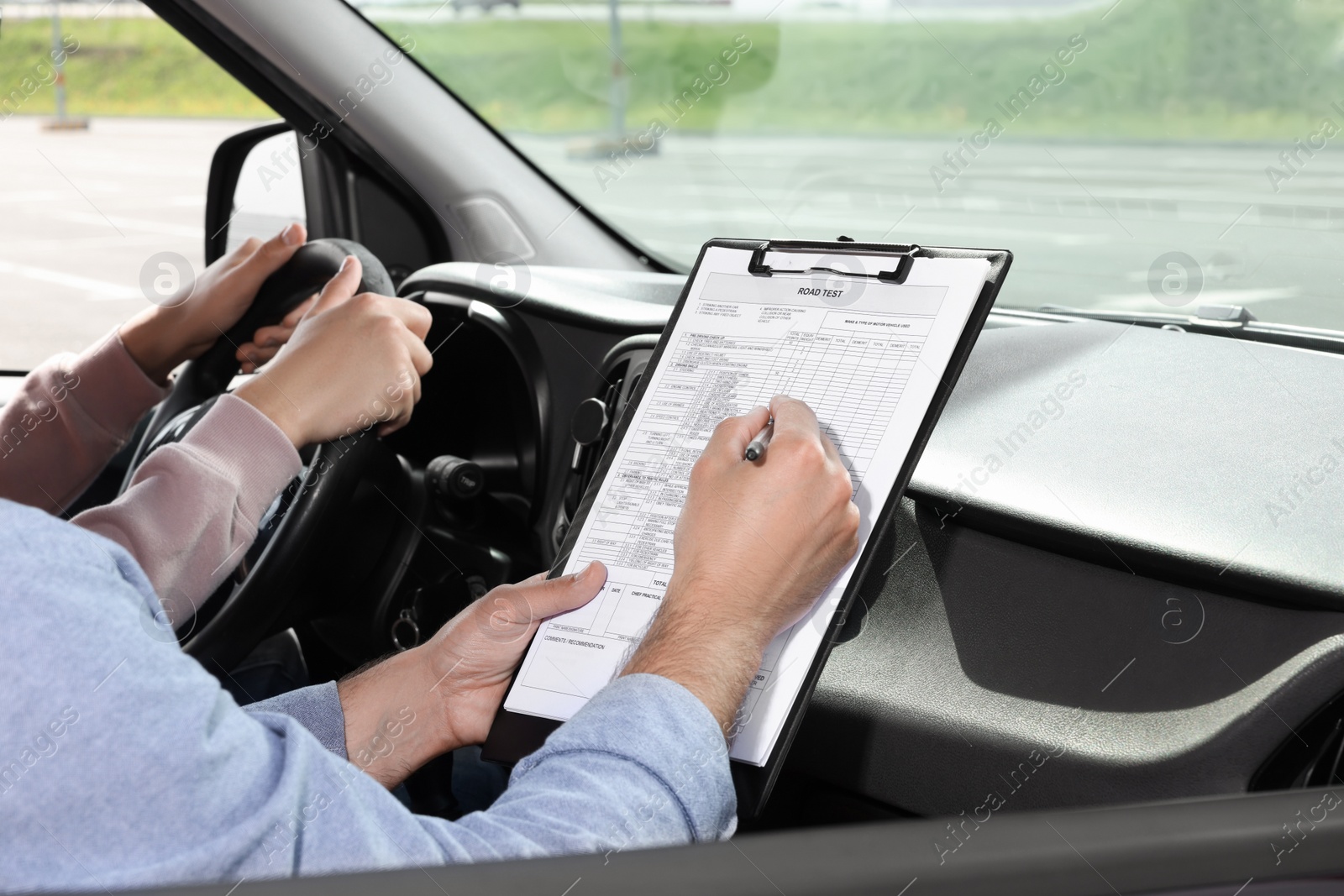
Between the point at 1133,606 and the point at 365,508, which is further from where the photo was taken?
the point at 365,508

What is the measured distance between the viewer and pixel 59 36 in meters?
2.00

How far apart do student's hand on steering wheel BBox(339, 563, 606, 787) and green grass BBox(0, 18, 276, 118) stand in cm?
109

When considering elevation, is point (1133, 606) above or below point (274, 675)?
above

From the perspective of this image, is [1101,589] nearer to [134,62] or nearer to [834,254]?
[834,254]

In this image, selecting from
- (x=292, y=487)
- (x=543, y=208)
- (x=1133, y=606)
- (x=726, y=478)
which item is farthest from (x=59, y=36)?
(x=1133, y=606)

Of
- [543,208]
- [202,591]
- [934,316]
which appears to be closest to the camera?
[934,316]

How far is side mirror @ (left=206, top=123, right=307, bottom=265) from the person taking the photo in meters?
2.01

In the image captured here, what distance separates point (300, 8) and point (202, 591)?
0.91m

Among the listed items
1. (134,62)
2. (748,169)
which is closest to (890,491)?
(134,62)

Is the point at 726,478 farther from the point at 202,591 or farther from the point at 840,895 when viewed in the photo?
the point at 202,591

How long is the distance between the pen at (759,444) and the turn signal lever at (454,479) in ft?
2.37

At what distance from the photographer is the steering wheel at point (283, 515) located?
4.70 feet

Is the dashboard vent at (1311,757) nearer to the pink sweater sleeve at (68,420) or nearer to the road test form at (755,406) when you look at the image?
the road test form at (755,406)

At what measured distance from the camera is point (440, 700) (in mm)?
1108
